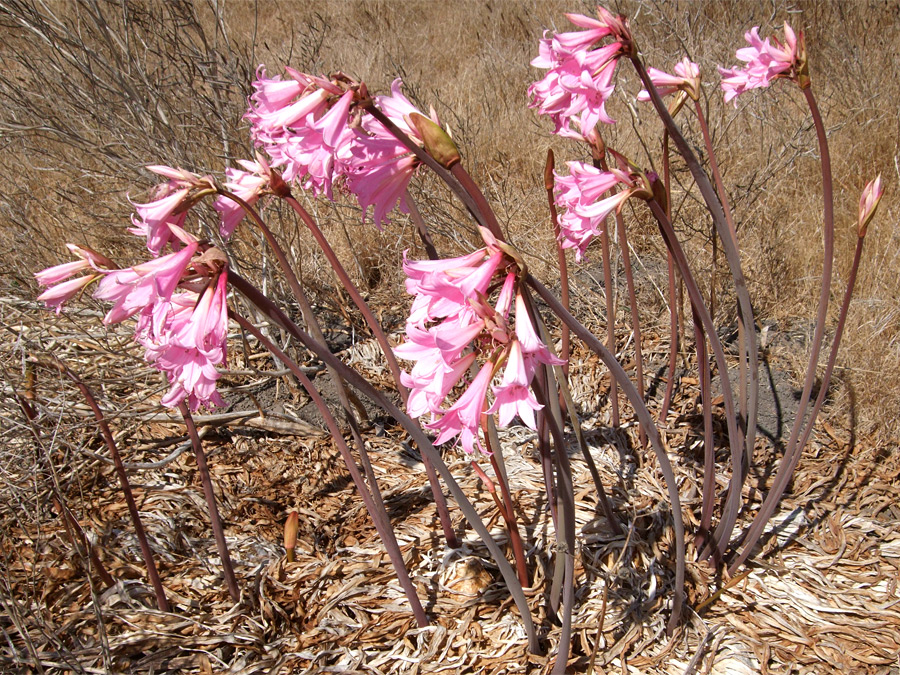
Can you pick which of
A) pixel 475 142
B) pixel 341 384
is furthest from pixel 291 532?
pixel 475 142

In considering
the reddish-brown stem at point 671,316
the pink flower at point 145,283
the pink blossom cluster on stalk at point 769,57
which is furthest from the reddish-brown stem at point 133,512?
the pink blossom cluster on stalk at point 769,57

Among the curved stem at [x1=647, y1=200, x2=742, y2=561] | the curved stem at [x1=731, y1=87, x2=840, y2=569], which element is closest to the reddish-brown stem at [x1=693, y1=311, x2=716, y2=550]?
the curved stem at [x1=647, y1=200, x2=742, y2=561]

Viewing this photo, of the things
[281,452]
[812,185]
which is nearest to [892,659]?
[281,452]

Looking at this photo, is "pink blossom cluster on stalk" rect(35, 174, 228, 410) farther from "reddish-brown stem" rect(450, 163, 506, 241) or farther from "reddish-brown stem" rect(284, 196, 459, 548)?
"reddish-brown stem" rect(450, 163, 506, 241)

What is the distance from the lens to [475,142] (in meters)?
4.97

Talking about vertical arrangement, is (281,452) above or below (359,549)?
above

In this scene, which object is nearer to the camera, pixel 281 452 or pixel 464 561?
pixel 464 561

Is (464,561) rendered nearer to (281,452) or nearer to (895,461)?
(281,452)

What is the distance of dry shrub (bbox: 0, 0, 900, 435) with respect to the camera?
321 cm

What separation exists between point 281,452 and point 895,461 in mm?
2694

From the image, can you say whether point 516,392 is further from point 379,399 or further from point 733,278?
point 733,278

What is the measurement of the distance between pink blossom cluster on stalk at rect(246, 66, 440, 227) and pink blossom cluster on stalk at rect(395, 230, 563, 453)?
0.95 feet

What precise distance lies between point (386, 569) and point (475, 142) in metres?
3.60

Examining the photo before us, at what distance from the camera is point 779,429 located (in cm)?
285
